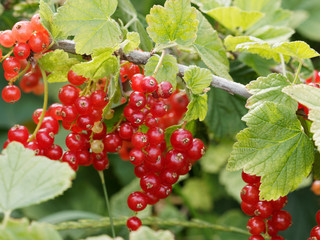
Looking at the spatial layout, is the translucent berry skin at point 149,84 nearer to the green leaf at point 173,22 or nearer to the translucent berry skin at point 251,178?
the green leaf at point 173,22

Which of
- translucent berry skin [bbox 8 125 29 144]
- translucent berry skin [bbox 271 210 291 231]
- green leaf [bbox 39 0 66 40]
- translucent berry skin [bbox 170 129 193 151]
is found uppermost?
green leaf [bbox 39 0 66 40]

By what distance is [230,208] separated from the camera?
181 centimetres

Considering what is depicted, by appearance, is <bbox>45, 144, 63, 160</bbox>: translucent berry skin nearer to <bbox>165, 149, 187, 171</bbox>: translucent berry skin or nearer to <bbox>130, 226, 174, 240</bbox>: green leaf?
<bbox>165, 149, 187, 171</bbox>: translucent berry skin

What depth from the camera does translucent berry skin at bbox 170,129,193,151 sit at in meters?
0.79

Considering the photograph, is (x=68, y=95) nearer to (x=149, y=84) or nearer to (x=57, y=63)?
(x=57, y=63)

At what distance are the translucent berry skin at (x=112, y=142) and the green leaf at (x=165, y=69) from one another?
14cm

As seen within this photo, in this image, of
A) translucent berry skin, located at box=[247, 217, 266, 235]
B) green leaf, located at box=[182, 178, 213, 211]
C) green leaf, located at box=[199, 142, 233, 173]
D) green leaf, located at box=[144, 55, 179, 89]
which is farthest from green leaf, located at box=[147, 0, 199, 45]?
green leaf, located at box=[182, 178, 213, 211]

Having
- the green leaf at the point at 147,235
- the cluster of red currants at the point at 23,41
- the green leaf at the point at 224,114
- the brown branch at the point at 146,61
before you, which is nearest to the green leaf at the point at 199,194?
the green leaf at the point at 224,114

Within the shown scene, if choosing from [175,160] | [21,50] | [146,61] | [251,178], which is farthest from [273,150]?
[21,50]

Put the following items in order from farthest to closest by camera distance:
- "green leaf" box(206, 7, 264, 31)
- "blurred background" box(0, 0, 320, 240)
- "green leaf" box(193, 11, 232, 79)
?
"blurred background" box(0, 0, 320, 240), "green leaf" box(206, 7, 264, 31), "green leaf" box(193, 11, 232, 79)

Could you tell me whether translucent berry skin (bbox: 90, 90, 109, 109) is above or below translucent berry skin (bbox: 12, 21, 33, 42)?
below

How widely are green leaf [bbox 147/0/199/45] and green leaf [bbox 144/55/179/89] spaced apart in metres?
0.04

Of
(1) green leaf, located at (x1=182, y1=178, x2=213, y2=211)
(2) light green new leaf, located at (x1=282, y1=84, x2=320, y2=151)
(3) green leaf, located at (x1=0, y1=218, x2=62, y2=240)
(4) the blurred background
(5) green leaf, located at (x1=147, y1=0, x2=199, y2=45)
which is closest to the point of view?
(3) green leaf, located at (x1=0, y1=218, x2=62, y2=240)

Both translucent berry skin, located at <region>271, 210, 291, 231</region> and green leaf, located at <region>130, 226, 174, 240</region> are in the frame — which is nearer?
green leaf, located at <region>130, 226, 174, 240</region>
